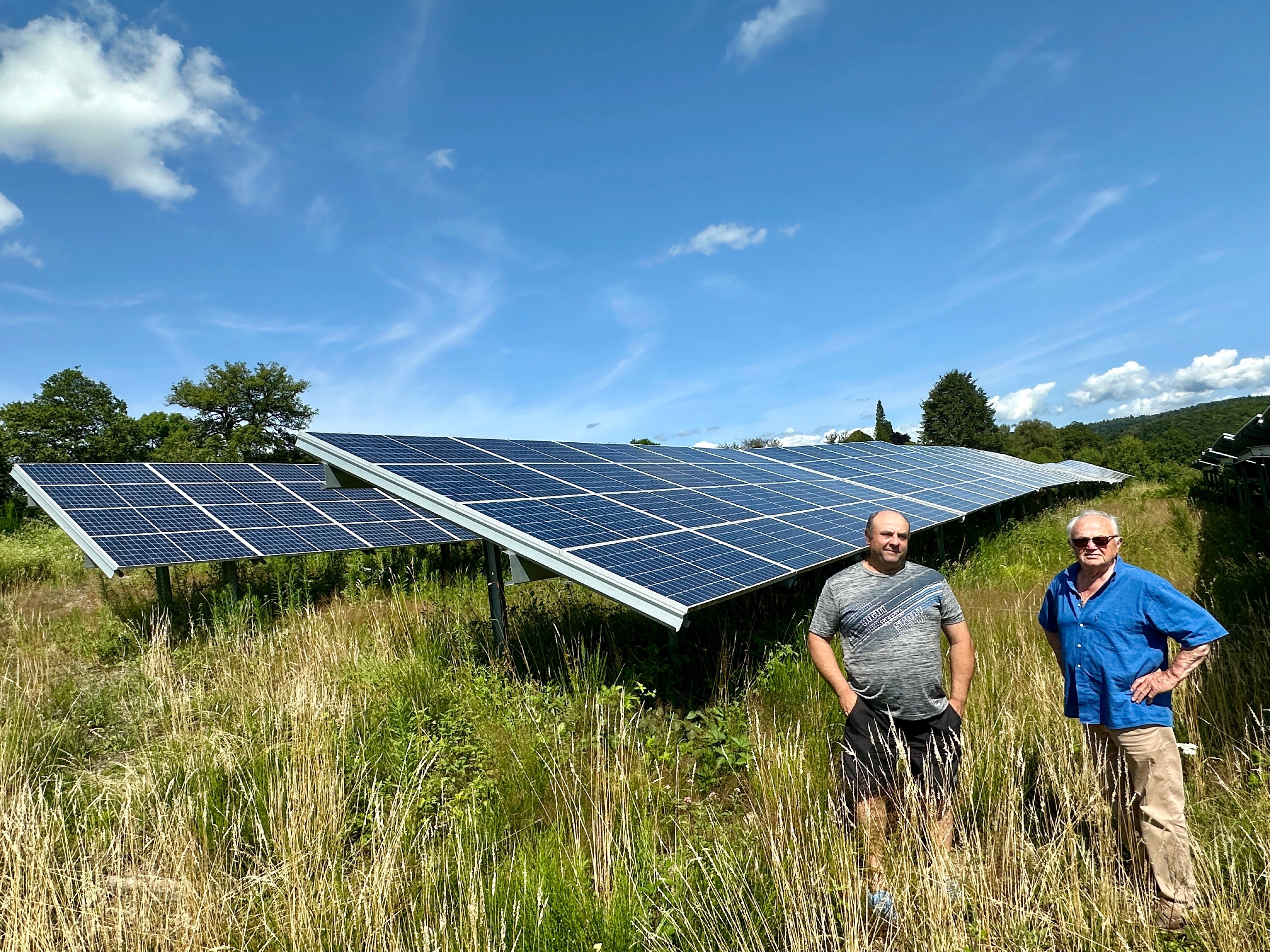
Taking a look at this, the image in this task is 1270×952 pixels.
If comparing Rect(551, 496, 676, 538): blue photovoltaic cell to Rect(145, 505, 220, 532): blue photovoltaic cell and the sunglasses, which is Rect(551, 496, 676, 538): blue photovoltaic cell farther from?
Rect(145, 505, 220, 532): blue photovoltaic cell

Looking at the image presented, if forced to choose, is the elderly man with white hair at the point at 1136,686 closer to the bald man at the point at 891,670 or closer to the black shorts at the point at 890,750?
the bald man at the point at 891,670

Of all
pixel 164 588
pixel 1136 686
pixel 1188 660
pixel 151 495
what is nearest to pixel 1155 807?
pixel 1136 686

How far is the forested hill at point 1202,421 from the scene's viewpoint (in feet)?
285

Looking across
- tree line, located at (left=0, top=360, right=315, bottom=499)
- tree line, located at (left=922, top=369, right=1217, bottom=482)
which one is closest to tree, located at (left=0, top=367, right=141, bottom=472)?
tree line, located at (left=0, top=360, right=315, bottom=499)

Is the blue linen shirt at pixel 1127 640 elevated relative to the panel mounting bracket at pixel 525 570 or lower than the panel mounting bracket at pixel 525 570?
lower

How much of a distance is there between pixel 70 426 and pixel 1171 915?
5818cm

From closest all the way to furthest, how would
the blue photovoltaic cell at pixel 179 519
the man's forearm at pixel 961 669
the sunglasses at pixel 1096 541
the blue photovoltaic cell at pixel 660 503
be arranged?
the sunglasses at pixel 1096 541
the man's forearm at pixel 961 669
the blue photovoltaic cell at pixel 660 503
the blue photovoltaic cell at pixel 179 519

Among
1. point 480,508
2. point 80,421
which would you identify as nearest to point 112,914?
point 480,508

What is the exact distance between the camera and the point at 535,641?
794 cm

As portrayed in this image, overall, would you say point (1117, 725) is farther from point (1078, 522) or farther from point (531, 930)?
point (531, 930)

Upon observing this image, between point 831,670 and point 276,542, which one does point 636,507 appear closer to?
point 831,670

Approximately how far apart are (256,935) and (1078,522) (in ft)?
17.2

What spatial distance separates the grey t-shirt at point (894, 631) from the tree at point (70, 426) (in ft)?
171

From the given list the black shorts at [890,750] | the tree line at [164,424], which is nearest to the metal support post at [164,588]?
the black shorts at [890,750]
